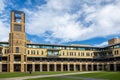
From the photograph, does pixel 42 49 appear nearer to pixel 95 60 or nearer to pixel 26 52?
pixel 26 52

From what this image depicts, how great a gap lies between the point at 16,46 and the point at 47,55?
61.8 ft

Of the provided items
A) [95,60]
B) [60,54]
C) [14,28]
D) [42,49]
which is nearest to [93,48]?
[95,60]

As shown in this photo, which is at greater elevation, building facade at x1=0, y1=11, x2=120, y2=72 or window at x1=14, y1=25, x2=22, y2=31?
window at x1=14, y1=25, x2=22, y2=31

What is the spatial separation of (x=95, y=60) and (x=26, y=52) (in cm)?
3987

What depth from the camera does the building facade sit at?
91.5 m

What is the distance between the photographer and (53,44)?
349 ft

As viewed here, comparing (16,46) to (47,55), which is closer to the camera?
(16,46)

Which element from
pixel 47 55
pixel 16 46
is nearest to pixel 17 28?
pixel 16 46

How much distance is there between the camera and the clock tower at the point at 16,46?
9044cm

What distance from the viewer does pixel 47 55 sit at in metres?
104

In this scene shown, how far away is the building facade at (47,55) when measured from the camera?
91500mm

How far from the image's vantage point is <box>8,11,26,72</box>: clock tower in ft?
297

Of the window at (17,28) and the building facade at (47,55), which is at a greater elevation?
the window at (17,28)

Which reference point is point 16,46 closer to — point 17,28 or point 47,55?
point 17,28
